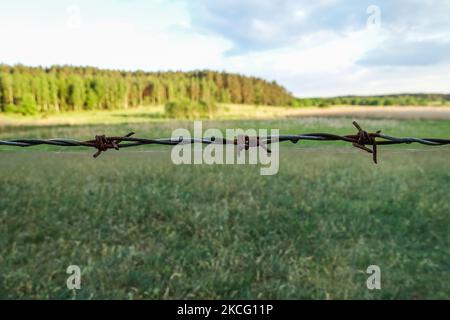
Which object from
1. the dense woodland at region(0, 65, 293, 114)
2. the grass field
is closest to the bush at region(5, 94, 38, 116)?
the dense woodland at region(0, 65, 293, 114)

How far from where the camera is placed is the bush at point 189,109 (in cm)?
1683

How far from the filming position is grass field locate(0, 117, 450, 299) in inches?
147

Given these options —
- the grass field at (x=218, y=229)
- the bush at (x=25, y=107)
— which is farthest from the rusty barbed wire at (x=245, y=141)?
the bush at (x=25, y=107)

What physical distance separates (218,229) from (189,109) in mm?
12927

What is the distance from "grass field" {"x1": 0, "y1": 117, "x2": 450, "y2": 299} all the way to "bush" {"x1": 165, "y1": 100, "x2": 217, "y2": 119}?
8.90 metres

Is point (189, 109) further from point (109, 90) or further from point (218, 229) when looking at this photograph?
point (218, 229)

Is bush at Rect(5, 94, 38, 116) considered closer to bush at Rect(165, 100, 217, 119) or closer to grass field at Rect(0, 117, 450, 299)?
bush at Rect(165, 100, 217, 119)

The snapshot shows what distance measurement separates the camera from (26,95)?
46.5ft

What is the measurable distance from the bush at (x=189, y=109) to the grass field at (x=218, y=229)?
8.90 m

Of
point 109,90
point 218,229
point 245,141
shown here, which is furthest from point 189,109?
point 245,141

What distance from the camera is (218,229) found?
16.4ft

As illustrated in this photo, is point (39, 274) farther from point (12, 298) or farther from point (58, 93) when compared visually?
point (58, 93)

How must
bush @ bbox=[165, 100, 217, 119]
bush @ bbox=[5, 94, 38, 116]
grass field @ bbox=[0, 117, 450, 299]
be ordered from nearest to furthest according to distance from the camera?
grass field @ bbox=[0, 117, 450, 299] < bush @ bbox=[5, 94, 38, 116] < bush @ bbox=[165, 100, 217, 119]
